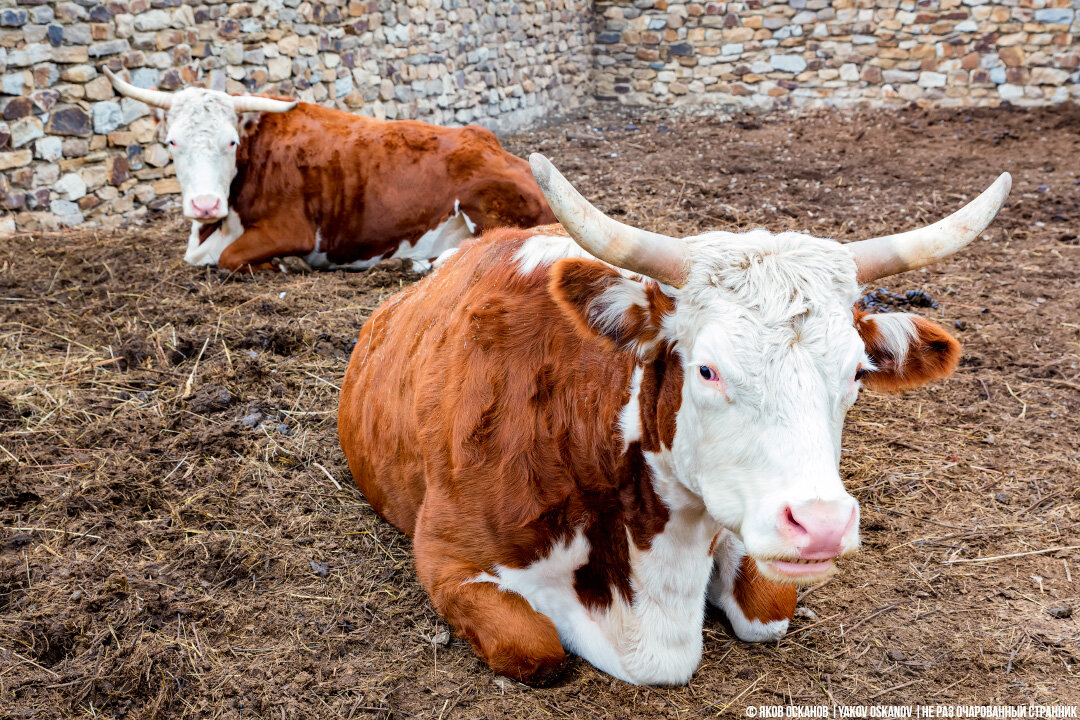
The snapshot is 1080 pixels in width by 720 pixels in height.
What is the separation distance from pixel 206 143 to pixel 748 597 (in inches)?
204

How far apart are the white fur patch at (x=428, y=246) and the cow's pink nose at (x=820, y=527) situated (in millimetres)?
4979

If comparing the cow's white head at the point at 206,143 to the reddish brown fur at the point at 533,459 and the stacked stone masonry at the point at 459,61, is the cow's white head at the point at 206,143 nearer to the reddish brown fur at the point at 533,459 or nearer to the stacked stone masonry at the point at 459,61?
the stacked stone masonry at the point at 459,61

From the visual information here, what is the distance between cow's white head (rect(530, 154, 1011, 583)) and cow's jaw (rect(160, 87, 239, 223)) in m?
4.65

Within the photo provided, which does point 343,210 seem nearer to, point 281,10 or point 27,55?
point 27,55

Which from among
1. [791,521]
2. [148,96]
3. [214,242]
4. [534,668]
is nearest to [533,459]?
[534,668]

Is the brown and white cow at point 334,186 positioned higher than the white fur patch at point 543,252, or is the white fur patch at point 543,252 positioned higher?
the white fur patch at point 543,252

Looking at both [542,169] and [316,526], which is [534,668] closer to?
[316,526]

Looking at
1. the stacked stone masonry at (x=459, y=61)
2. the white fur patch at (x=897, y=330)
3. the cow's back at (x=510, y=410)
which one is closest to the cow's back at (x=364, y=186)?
the stacked stone masonry at (x=459, y=61)

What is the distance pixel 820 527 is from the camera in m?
1.94

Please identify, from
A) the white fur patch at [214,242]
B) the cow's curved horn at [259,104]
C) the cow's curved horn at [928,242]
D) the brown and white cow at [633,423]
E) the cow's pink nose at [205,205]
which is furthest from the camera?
the cow's curved horn at [259,104]

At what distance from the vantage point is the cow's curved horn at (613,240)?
2100mm

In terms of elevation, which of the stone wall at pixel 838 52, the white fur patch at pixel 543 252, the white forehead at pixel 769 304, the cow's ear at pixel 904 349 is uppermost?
the white forehead at pixel 769 304

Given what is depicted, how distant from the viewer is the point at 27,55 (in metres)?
6.88

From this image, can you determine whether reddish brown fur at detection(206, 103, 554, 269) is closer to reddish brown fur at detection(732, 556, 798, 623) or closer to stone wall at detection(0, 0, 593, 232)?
stone wall at detection(0, 0, 593, 232)
